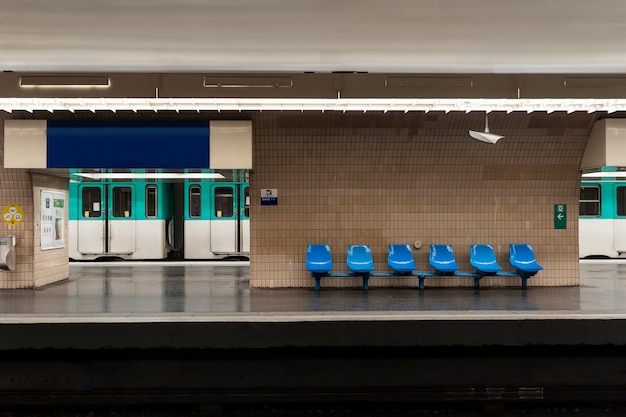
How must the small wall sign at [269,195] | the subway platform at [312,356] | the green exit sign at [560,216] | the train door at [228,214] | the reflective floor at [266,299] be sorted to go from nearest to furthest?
the subway platform at [312,356], the reflective floor at [266,299], the small wall sign at [269,195], the green exit sign at [560,216], the train door at [228,214]

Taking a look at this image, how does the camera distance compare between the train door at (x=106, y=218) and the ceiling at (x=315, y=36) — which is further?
the train door at (x=106, y=218)

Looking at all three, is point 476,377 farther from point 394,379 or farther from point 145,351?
point 145,351

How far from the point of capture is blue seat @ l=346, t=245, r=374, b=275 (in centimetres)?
659

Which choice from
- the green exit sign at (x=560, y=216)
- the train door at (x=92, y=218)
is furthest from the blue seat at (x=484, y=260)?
the train door at (x=92, y=218)

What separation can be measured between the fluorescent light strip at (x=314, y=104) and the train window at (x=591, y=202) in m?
6.13

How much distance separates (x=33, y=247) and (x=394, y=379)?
16.9 ft

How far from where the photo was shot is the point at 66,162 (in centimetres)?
622

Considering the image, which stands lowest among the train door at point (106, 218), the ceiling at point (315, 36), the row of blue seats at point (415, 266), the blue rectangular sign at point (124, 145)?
the row of blue seats at point (415, 266)

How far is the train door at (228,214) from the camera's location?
10906mm

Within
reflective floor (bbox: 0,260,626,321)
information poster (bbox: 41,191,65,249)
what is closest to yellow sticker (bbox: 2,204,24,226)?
information poster (bbox: 41,191,65,249)

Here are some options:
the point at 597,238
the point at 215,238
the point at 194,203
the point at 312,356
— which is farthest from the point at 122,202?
the point at 597,238

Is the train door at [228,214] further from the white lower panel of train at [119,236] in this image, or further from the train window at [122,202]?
the train window at [122,202]

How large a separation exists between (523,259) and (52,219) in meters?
6.71

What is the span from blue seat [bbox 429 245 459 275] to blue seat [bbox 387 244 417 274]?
0.29m
